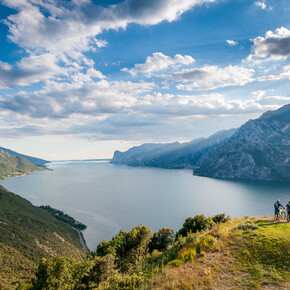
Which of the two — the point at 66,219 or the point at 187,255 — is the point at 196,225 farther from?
the point at 66,219

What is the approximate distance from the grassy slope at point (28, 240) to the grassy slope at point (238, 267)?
433ft

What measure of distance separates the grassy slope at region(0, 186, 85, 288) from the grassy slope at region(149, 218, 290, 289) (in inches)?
5194

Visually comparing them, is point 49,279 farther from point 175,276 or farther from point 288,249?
point 288,249

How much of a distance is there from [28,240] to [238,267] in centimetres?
18859

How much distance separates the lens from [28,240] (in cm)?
15312

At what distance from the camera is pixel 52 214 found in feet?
627

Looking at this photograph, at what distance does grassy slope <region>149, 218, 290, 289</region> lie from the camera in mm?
11320

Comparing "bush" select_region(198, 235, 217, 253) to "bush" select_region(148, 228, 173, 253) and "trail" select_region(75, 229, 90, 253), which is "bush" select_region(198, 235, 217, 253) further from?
"trail" select_region(75, 229, 90, 253)

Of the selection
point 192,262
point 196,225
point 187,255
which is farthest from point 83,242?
point 192,262

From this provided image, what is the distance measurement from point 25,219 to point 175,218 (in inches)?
5620

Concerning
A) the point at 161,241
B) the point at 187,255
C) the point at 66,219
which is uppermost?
the point at 187,255

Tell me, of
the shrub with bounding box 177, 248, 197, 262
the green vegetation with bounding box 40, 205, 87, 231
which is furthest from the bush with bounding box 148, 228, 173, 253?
the green vegetation with bounding box 40, 205, 87, 231

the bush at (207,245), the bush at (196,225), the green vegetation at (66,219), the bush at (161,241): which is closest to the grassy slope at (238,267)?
the bush at (207,245)

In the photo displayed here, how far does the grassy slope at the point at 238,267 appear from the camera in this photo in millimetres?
11320
